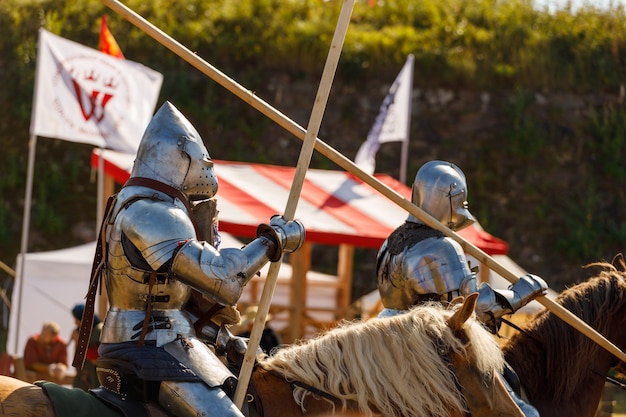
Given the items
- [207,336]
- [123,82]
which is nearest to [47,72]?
[123,82]

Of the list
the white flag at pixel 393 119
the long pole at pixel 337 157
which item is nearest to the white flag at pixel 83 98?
the white flag at pixel 393 119

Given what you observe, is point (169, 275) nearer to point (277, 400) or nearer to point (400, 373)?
point (277, 400)

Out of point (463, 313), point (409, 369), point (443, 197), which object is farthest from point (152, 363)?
point (443, 197)

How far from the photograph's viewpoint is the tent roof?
37.9 feet

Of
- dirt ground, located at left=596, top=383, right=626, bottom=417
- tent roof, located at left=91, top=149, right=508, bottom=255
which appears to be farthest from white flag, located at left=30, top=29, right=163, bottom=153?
dirt ground, located at left=596, top=383, right=626, bottom=417

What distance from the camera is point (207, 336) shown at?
17.5 ft

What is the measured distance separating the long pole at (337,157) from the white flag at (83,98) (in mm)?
5838

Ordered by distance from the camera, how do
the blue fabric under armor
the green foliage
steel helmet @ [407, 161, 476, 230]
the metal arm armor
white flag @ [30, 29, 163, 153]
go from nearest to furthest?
the blue fabric under armor → the metal arm armor → steel helmet @ [407, 161, 476, 230] → white flag @ [30, 29, 163, 153] → the green foliage

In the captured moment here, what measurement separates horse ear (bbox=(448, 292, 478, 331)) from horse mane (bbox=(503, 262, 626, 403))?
174cm

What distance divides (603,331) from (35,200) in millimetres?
13042

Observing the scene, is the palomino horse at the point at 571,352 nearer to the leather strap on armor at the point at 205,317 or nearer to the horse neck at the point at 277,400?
the horse neck at the point at 277,400

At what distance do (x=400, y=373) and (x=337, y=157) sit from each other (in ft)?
4.72

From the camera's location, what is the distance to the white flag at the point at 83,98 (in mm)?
11492

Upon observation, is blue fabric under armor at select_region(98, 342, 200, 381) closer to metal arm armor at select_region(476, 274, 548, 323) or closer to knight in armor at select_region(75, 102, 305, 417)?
knight in armor at select_region(75, 102, 305, 417)
